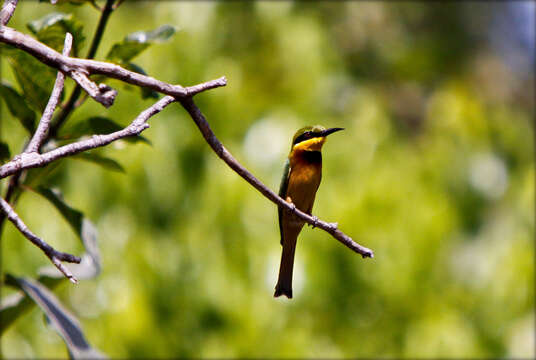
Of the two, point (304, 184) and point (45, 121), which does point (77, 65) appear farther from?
point (304, 184)

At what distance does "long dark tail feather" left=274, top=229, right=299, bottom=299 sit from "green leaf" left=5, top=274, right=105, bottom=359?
0.35 meters

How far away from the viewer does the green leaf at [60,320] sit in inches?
50.2

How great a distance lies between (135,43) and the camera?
4.22 ft

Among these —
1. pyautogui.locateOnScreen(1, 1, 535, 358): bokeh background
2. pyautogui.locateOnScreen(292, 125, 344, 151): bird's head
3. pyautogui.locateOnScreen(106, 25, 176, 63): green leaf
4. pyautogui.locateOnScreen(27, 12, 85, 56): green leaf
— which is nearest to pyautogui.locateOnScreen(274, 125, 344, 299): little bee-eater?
pyautogui.locateOnScreen(292, 125, 344, 151): bird's head

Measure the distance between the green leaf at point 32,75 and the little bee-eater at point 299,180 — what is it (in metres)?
0.48

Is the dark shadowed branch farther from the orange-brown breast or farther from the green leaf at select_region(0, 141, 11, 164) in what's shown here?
the orange-brown breast

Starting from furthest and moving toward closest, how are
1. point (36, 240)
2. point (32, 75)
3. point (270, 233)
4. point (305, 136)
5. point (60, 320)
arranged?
point (270, 233) → point (305, 136) → point (60, 320) → point (32, 75) → point (36, 240)

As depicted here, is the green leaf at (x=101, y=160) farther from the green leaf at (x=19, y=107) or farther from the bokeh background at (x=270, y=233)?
the bokeh background at (x=270, y=233)

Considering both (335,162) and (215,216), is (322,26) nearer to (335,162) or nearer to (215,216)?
(335,162)

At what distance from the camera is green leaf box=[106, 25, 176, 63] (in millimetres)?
1284

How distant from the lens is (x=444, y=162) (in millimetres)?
4883

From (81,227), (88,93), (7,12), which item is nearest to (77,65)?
(88,93)

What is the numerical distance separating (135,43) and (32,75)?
0.19 m

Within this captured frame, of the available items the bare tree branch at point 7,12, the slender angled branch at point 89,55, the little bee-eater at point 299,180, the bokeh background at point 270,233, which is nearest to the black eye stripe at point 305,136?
the little bee-eater at point 299,180
